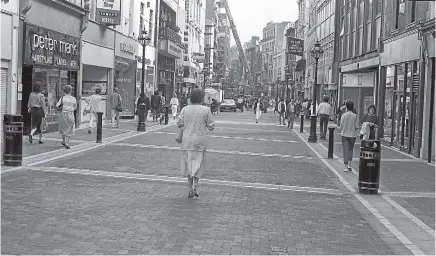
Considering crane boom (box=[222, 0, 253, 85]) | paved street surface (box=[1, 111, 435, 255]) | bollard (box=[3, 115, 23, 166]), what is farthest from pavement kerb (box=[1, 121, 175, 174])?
crane boom (box=[222, 0, 253, 85])

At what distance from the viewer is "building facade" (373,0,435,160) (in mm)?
20016

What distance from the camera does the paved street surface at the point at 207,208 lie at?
7.37m

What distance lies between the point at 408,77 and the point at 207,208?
15.6 m

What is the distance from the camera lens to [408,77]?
76.4 ft

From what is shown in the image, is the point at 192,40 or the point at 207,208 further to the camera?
the point at 192,40

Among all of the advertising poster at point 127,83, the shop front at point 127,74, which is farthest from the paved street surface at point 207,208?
the advertising poster at point 127,83

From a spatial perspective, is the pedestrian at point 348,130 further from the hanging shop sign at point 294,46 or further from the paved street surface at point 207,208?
the hanging shop sign at point 294,46

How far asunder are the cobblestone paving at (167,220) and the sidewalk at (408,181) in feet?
3.76

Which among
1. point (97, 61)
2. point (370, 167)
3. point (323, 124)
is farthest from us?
point (97, 61)

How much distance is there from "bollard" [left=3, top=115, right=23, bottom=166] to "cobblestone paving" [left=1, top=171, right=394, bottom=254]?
1.54m

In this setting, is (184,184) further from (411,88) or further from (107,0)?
Result: (107,0)

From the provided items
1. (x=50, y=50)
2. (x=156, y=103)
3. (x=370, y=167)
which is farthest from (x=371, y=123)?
(x=156, y=103)

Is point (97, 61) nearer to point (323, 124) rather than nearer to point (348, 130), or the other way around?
point (323, 124)

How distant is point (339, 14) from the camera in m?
47.1
